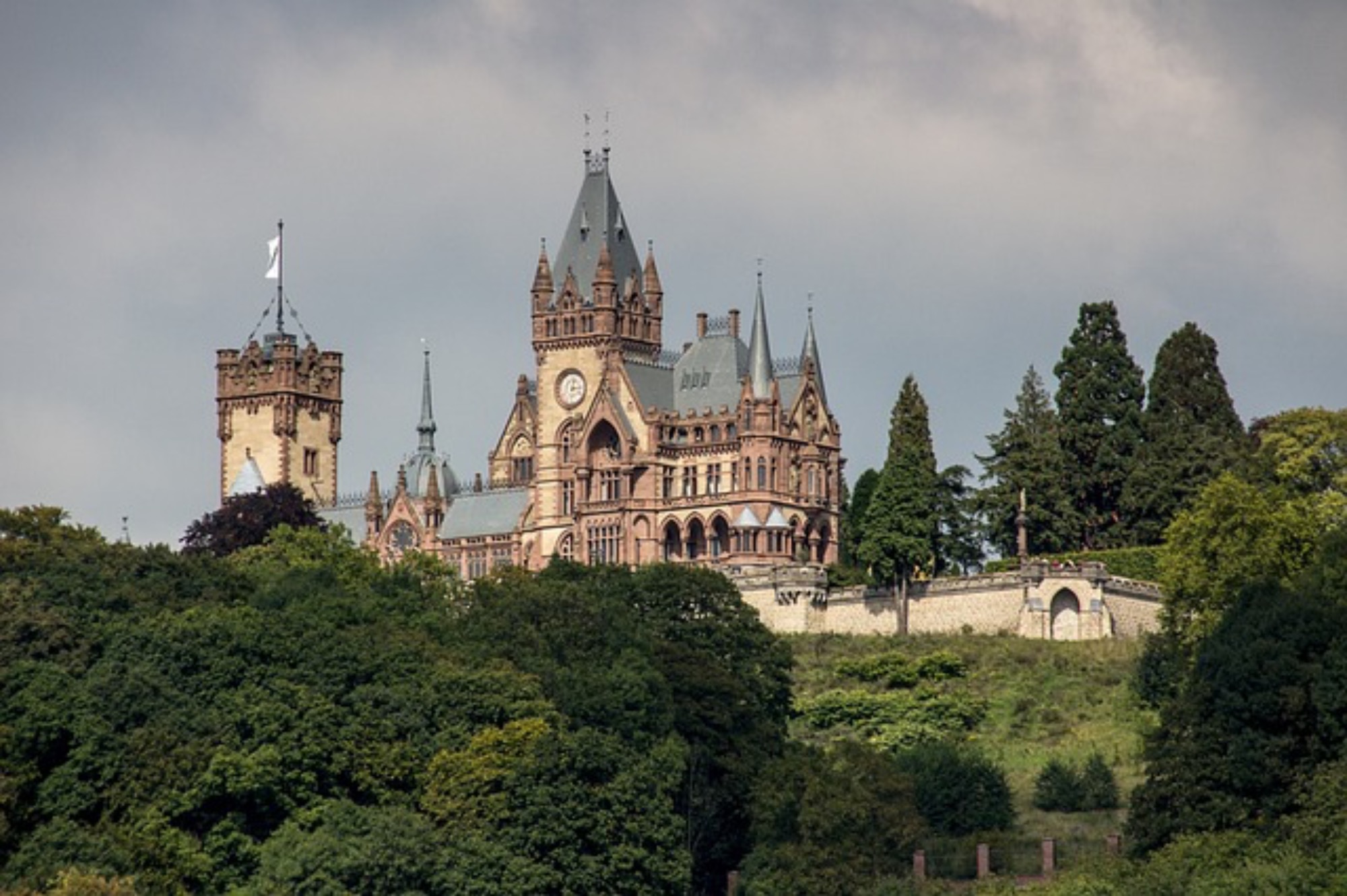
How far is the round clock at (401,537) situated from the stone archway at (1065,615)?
32991 millimetres

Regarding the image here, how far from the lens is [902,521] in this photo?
131375 millimetres

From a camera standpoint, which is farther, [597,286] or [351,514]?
[351,514]

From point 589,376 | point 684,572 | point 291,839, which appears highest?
point 589,376

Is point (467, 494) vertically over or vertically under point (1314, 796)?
over

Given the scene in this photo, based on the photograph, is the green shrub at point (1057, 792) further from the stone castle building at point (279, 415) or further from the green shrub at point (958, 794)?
the stone castle building at point (279, 415)

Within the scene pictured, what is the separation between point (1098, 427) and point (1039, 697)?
20.5 metres

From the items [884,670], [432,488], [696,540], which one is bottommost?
[884,670]

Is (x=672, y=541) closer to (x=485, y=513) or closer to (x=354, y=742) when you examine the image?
(x=485, y=513)

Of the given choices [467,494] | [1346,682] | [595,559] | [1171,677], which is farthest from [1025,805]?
[467,494]

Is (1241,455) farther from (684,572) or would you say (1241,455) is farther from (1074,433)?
(684,572)

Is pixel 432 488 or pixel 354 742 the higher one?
pixel 432 488

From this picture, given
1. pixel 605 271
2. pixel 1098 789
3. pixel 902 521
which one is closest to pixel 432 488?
pixel 605 271

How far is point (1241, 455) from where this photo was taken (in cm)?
13038

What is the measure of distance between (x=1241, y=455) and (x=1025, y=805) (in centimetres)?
3086
